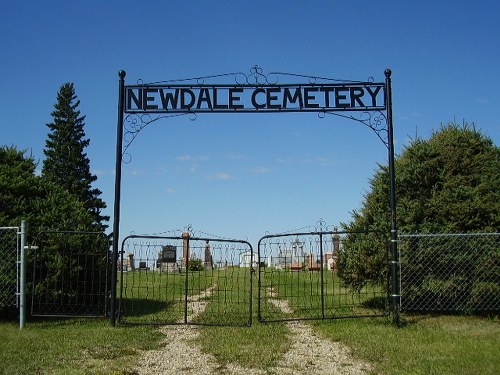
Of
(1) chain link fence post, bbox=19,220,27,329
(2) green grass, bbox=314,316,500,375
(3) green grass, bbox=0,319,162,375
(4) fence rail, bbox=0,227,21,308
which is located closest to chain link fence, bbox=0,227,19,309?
(4) fence rail, bbox=0,227,21,308

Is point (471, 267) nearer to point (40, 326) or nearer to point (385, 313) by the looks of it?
point (385, 313)

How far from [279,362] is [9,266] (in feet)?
17.9

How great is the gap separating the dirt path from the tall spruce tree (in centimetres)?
2902

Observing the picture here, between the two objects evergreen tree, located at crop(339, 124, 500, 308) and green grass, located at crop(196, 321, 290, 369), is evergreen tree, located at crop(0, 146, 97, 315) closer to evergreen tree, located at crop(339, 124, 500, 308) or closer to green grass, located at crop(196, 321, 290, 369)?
green grass, located at crop(196, 321, 290, 369)

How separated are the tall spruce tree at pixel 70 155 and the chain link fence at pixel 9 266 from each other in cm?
2646

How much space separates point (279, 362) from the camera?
7078mm

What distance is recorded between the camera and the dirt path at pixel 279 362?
21.9 ft

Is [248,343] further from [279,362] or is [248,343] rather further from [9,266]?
[9,266]

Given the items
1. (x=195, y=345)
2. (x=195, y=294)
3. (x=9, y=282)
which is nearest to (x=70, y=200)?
(x=9, y=282)

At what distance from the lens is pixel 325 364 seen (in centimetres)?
702

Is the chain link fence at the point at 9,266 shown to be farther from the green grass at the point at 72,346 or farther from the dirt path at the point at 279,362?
the dirt path at the point at 279,362

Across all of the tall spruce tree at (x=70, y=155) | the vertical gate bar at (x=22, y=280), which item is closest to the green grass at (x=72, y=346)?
the vertical gate bar at (x=22, y=280)

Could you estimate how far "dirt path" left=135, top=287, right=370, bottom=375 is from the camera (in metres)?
6.67

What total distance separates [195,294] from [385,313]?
7.10 metres
